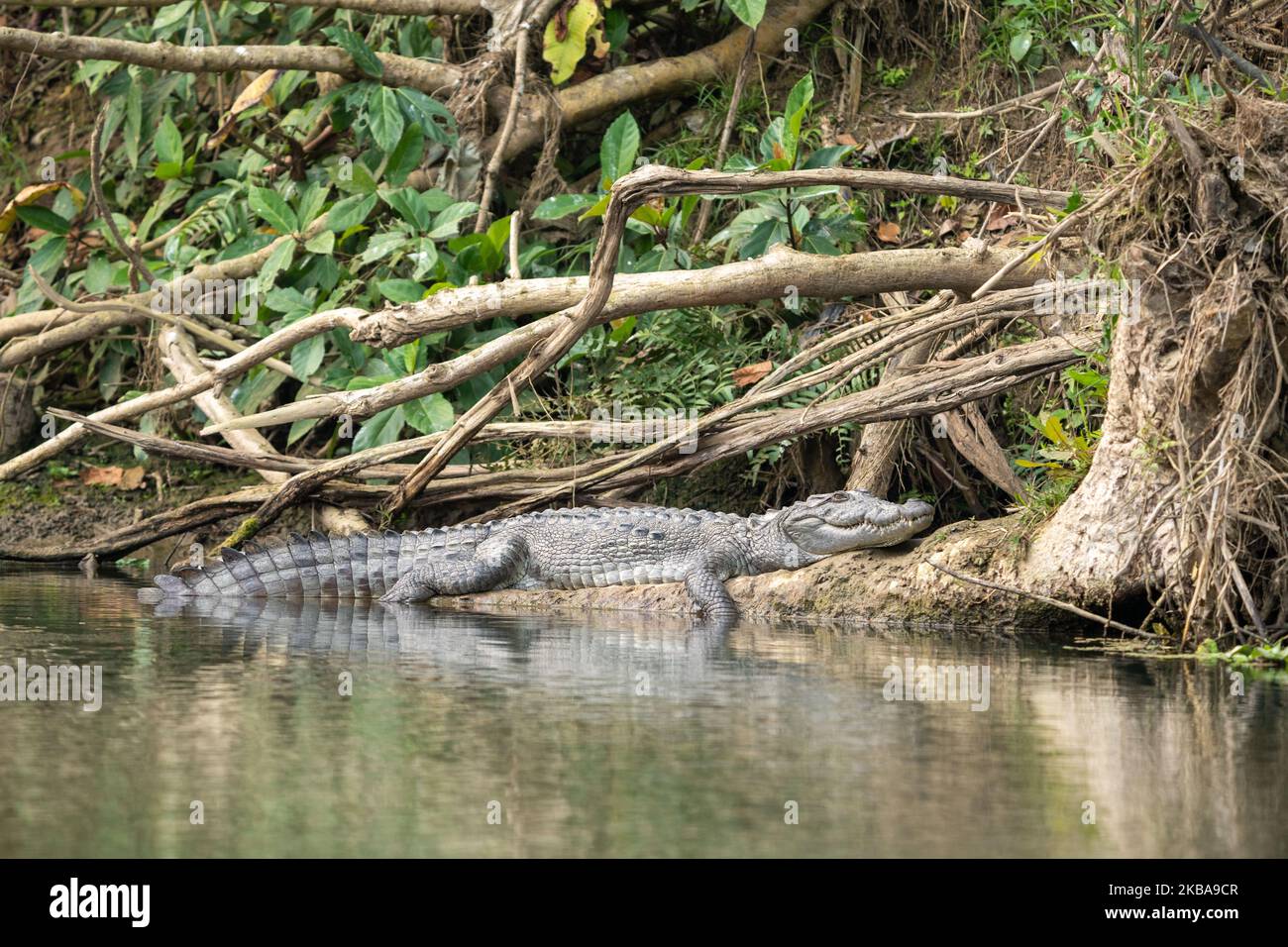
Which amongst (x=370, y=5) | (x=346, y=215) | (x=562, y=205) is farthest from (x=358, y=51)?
(x=562, y=205)

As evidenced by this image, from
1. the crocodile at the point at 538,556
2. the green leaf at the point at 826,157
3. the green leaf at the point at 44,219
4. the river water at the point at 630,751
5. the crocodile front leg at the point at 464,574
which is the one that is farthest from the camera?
the green leaf at the point at 44,219

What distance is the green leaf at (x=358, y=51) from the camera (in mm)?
10117

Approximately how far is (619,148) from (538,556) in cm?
302

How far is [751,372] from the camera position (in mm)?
9297

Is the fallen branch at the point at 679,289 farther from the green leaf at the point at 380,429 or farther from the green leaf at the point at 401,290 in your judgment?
the green leaf at the point at 401,290

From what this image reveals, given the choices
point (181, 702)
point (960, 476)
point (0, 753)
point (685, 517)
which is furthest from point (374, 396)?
point (0, 753)

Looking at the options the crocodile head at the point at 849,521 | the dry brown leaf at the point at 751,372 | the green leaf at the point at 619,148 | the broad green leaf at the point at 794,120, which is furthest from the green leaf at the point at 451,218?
the crocodile head at the point at 849,521

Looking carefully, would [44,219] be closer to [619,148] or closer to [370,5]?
[370,5]

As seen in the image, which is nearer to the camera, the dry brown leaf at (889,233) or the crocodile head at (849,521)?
the crocodile head at (849,521)

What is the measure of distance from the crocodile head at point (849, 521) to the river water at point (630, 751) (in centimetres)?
114

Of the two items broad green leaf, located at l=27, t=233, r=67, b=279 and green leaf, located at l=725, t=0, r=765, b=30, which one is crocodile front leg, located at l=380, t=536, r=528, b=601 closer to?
green leaf, located at l=725, t=0, r=765, b=30

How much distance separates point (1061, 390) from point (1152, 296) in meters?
→ 1.66

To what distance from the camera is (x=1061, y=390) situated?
7.82 meters
